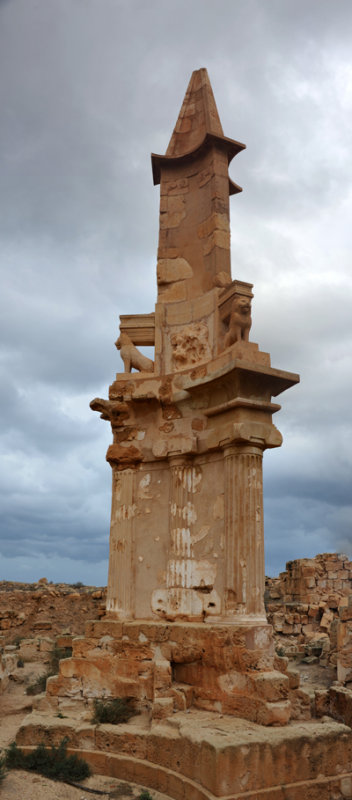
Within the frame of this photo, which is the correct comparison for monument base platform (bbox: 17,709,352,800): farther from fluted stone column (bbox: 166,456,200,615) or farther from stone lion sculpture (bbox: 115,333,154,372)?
stone lion sculpture (bbox: 115,333,154,372)

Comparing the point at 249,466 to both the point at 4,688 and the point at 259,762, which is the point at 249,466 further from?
the point at 4,688

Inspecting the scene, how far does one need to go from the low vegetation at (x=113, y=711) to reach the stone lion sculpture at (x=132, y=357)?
431cm

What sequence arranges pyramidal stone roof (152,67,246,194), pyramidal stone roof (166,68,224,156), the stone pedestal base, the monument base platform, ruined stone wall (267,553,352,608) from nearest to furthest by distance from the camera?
the monument base platform
the stone pedestal base
pyramidal stone roof (152,67,246,194)
pyramidal stone roof (166,68,224,156)
ruined stone wall (267,553,352,608)

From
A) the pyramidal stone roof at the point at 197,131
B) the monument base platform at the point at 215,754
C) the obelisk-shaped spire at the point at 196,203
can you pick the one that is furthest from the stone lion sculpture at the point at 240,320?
the monument base platform at the point at 215,754

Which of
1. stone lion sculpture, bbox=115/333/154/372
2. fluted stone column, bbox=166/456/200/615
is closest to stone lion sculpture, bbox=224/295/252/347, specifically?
stone lion sculpture, bbox=115/333/154/372

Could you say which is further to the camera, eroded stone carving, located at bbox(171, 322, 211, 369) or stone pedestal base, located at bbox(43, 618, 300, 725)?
eroded stone carving, located at bbox(171, 322, 211, 369)

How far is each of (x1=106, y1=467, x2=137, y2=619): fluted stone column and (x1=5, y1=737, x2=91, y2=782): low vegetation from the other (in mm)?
1872

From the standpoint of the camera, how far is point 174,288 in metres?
8.68

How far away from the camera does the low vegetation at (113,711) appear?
20.5 ft

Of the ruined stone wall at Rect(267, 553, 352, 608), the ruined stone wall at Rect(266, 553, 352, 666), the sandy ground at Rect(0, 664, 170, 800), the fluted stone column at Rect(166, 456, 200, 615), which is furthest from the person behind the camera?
the ruined stone wall at Rect(267, 553, 352, 608)

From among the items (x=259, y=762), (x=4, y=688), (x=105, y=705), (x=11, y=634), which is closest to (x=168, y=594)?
(x=105, y=705)

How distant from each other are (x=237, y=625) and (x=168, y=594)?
120 cm

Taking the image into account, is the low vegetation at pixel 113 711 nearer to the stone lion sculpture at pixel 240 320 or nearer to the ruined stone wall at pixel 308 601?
the stone lion sculpture at pixel 240 320

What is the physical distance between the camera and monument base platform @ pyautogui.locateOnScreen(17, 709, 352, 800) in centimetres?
484
